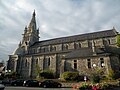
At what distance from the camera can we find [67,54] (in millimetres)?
41625

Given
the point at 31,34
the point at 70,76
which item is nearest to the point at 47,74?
the point at 70,76

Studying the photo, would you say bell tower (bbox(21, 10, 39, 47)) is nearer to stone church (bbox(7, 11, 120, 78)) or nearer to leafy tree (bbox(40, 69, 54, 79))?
stone church (bbox(7, 11, 120, 78))

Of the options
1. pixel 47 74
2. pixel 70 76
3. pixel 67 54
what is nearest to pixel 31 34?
pixel 47 74

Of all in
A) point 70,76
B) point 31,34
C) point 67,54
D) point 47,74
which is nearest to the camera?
point 70,76

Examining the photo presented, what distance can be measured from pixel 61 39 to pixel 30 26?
65.6 feet

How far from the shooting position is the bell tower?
65.5m

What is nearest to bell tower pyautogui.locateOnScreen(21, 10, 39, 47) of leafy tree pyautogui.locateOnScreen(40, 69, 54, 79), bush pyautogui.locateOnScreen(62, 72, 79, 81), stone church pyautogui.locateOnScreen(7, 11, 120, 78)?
stone church pyautogui.locateOnScreen(7, 11, 120, 78)

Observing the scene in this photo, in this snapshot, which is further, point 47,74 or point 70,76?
point 47,74

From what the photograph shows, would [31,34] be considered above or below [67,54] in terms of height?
above

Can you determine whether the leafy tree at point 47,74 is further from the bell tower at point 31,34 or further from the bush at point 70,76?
the bell tower at point 31,34

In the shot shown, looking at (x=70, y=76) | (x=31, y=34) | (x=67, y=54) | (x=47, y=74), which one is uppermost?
(x=31, y=34)

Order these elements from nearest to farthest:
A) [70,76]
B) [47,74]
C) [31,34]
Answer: [70,76] → [47,74] → [31,34]

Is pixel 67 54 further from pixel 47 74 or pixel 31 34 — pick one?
pixel 31 34

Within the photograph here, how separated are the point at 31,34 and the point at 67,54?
30.3 metres
